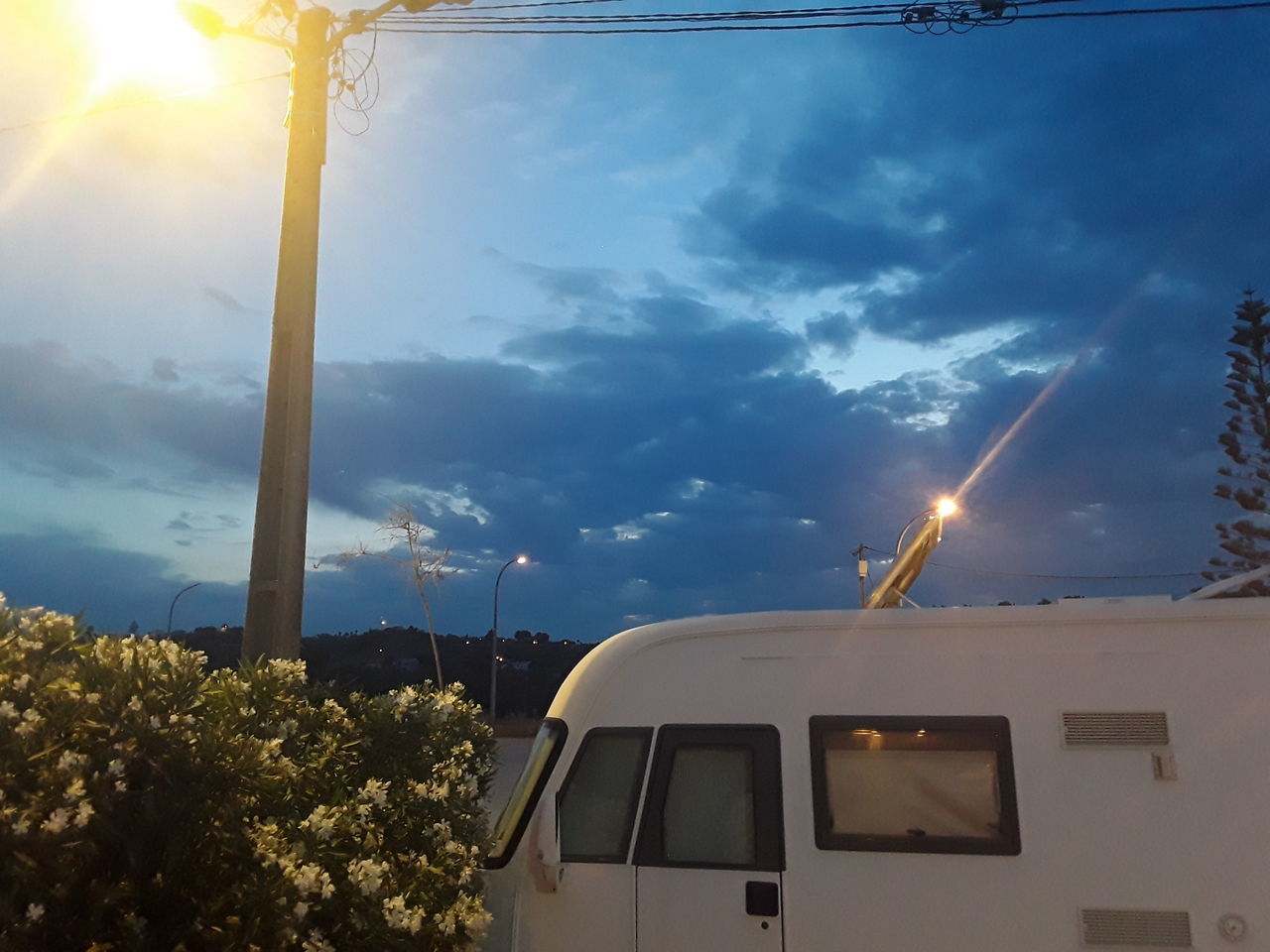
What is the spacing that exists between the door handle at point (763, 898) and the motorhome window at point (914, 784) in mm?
339

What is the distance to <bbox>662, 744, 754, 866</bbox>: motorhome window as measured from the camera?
209 inches

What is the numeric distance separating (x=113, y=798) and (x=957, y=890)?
4.03 metres

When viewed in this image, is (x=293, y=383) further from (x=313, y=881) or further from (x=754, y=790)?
(x=754, y=790)

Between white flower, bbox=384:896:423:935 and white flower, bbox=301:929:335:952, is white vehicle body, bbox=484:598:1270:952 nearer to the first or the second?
white flower, bbox=384:896:423:935

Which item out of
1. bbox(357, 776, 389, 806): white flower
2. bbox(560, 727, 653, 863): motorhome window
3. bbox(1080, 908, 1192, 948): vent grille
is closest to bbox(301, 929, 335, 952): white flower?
bbox(357, 776, 389, 806): white flower

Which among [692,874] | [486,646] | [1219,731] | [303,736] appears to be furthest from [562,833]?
[486,646]

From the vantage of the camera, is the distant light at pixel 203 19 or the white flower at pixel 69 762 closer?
the white flower at pixel 69 762

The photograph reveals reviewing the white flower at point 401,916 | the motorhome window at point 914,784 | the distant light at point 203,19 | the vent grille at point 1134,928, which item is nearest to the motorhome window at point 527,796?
the white flower at point 401,916

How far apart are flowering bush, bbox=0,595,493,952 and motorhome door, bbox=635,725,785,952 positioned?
978 mm

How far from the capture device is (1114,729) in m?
5.13

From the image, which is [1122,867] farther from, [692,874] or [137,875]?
[137,875]

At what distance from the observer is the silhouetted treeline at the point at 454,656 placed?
65.9m

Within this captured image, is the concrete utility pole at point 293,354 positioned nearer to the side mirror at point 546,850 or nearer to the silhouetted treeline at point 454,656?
the side mirror at point 546,850

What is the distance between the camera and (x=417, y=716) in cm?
572
